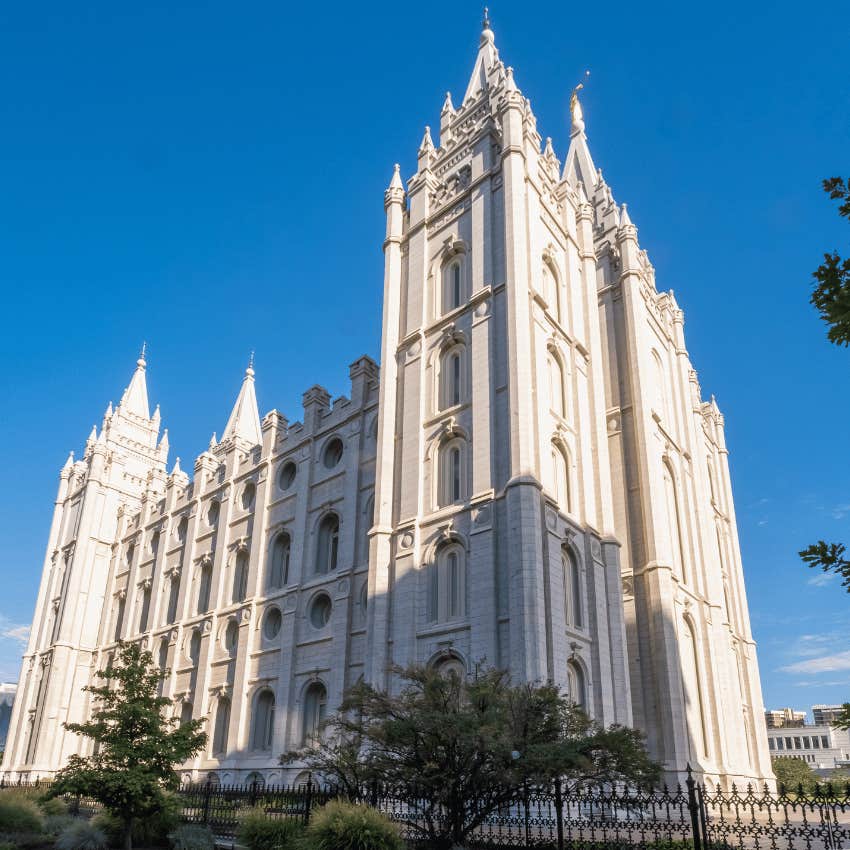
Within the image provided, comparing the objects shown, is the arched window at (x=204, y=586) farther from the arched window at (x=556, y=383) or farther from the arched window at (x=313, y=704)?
the arched window at (x=556, y=383)

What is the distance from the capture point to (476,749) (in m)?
12.6

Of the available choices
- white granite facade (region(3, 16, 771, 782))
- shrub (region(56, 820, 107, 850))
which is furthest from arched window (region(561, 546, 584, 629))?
shrub (region(56, 820, 107, 850))

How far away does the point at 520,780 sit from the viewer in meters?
12.6

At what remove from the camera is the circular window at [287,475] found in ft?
113

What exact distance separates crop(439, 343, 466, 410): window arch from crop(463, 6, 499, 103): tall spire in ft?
48.7

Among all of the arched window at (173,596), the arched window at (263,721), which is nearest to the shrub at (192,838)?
the arched window at (263,721)

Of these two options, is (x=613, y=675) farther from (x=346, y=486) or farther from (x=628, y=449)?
(x=346, y=486)

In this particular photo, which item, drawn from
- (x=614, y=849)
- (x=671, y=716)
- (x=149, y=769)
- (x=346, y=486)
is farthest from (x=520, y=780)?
(x=346, y=486)

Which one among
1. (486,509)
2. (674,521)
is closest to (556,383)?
(486,509)

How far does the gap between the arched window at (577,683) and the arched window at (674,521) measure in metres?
8.60

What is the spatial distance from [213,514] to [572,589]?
21.8m

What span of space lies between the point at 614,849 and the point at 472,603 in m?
9.49

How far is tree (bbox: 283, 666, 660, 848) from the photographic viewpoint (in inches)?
493

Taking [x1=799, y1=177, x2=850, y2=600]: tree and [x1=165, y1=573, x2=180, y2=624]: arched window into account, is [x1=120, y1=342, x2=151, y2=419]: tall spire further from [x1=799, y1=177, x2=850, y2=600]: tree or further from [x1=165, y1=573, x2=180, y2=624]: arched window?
[x1=799, y1=177, x2=850, y2=600]: tree
